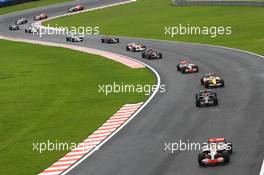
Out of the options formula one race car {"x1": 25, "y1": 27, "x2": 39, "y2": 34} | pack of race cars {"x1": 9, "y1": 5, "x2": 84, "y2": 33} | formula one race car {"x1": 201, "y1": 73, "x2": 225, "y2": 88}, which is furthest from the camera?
pack of race cars {"x1": 9, "y1": 5, "x2": 84, "y2": 33}

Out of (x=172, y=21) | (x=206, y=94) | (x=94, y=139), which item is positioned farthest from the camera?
(x=172, y=21)

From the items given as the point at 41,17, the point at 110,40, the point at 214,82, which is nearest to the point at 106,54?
the point at 110,40

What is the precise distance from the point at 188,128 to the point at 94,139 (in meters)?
5.31

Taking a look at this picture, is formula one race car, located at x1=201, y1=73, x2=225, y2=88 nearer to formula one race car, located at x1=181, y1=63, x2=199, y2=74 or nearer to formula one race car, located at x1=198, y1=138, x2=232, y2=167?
formula one race car, located at x1=181, y1=63, x2=199, y2=74

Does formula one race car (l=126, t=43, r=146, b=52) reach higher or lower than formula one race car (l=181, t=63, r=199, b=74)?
lower

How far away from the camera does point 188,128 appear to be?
37000 millimetres

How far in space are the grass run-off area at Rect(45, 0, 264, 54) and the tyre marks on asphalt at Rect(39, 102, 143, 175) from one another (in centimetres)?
2713

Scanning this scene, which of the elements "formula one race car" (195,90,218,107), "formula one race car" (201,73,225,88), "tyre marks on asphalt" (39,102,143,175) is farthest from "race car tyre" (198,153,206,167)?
"formula one race car" (201,73,225,88)

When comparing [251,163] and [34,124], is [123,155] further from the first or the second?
[34,124]

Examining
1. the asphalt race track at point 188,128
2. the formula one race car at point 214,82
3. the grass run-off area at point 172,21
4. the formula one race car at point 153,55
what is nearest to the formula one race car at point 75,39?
the grass run-off area at point 172,21

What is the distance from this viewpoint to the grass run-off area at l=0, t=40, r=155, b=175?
35.7 meters

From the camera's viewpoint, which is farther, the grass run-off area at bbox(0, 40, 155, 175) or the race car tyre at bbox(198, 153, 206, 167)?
the grass run-off area at bbox(0, 40, 155, 175)

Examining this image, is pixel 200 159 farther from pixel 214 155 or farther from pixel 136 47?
pixel 136 47

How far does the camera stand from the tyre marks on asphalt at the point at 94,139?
3206 centimetres
